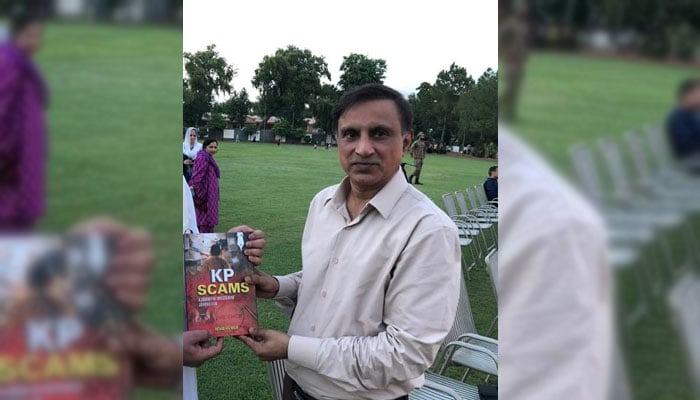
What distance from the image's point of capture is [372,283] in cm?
117

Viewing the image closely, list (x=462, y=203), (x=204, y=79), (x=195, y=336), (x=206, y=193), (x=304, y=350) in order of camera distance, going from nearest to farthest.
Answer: (x=195, y=336) < (x=304, y=350) < (x=204, y=79) < (x=206, y=193) < (x=462, y=203)

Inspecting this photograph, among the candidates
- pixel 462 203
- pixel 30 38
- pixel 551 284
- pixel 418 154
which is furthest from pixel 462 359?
pixel 462 203

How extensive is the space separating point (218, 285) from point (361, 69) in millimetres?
2069

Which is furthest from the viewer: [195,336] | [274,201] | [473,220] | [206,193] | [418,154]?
[473,220]

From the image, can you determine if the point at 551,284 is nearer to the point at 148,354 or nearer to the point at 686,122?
the point at 686,122

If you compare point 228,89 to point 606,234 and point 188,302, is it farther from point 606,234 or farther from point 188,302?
point 606,234

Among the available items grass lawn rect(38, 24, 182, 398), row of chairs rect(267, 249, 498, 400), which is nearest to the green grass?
grass lawn rect(38, 24, 182, 398)

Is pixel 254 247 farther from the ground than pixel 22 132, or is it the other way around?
pixel 22 132

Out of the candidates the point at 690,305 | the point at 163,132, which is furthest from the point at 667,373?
the point at 163,132

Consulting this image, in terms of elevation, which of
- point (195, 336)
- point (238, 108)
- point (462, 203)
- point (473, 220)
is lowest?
point (473, 220)

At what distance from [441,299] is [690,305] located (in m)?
0.70

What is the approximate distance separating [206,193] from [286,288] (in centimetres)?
350

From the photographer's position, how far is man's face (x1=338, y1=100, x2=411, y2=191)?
4.32 feet

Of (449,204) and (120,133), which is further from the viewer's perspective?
(449,204)
